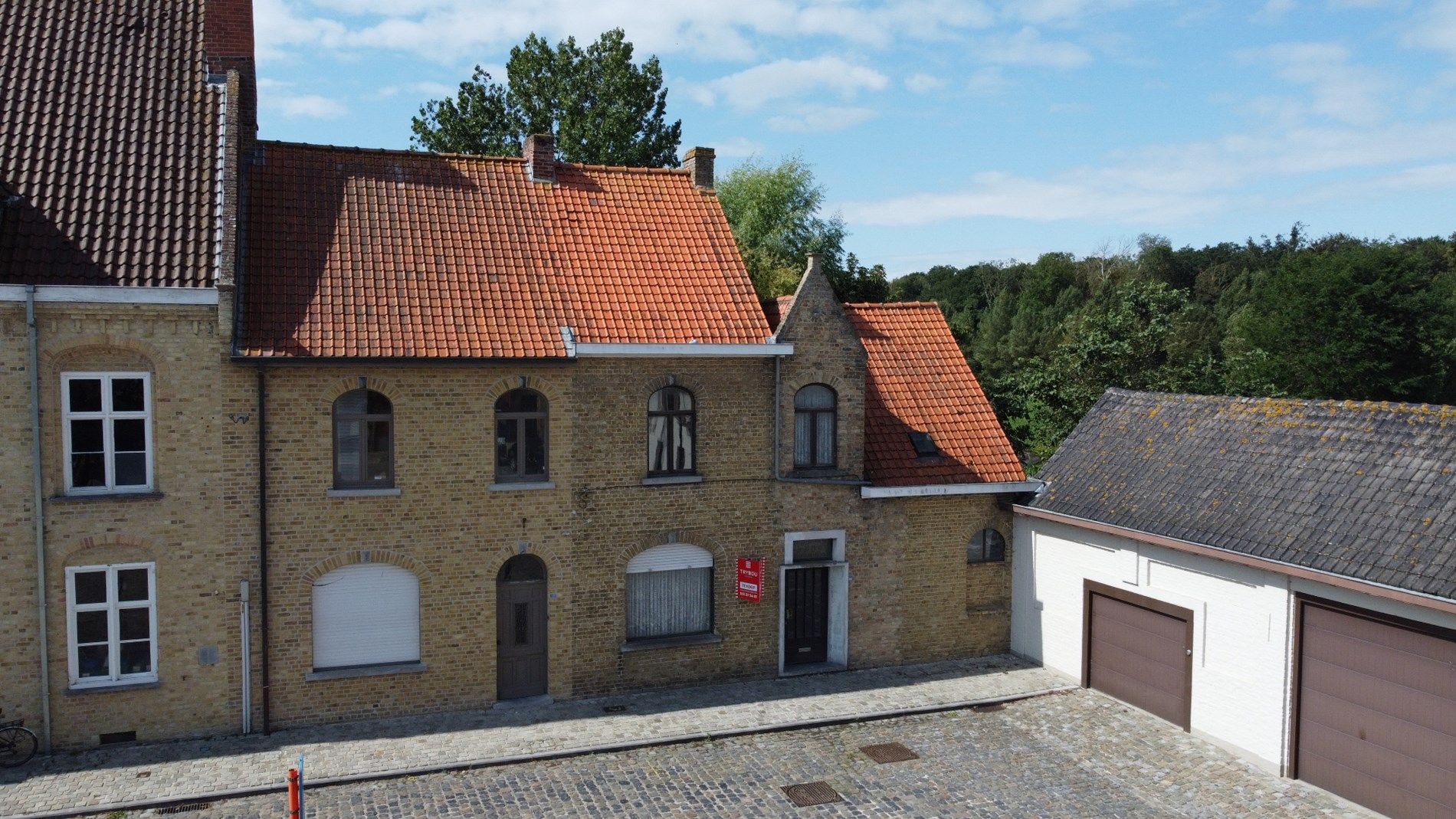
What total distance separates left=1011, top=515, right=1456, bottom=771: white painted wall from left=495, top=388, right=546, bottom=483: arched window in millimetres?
8968

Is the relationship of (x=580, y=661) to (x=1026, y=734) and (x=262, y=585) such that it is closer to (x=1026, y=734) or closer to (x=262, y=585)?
(x=262, y=585)

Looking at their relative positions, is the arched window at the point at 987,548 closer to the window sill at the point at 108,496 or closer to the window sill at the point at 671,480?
the window sill at the point at 671,480

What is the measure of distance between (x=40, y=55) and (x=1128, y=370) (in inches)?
957

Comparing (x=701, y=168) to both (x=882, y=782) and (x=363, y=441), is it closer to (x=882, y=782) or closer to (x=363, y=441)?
(x=363, y=441)

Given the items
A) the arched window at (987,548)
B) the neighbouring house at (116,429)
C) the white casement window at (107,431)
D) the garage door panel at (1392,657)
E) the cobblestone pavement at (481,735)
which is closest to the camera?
the garage door panel at (1392,657)

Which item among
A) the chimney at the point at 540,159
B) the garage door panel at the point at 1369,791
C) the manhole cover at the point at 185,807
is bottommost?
the manhole cover at the point at 185,807

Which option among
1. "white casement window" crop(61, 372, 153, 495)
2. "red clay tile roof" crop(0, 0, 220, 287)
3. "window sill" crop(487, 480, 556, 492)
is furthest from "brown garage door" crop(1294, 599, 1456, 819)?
"white casement window" crop(61, 372, 153, 495)

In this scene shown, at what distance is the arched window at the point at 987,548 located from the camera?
61.9 feet

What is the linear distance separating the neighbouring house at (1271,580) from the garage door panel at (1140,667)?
28 millimetres

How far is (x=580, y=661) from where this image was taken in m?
16.2

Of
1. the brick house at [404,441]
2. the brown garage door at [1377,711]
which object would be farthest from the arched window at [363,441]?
the brown garage door at [1377,711]

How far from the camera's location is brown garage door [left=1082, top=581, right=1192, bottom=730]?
607 inches

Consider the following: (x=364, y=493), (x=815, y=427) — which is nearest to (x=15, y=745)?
(x=364, y=493)

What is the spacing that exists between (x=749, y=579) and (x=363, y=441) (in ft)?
21.2
